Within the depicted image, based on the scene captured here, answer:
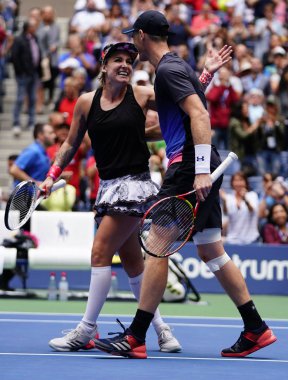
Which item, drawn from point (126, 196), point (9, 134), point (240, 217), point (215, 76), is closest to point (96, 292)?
point (126, 196)

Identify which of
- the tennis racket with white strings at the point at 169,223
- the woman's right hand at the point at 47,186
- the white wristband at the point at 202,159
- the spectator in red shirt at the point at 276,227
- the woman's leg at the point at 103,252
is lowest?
the spectator in red shirt at the point at 276,227

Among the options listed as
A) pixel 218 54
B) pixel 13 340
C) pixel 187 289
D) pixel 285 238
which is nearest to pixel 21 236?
pixel 187 289

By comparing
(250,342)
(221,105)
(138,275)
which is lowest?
(250,342)

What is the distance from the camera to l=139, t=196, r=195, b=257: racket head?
7.79m

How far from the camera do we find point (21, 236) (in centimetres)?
1389

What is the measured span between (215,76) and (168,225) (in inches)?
412

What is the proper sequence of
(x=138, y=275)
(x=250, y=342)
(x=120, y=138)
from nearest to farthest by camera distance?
(x=250, y=342) → (x=120, y=138) → (x=138, y=275)

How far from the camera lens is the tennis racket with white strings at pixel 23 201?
8438 millimetres

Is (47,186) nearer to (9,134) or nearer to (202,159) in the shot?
(202,159)

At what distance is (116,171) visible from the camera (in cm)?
848

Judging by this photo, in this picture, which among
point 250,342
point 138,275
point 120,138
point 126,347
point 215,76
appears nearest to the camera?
point 126,347

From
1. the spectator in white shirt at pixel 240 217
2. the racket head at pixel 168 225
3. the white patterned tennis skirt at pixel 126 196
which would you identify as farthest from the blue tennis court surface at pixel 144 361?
the spectator in white shirt at pixel 240 217

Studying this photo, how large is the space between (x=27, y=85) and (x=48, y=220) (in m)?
6.08

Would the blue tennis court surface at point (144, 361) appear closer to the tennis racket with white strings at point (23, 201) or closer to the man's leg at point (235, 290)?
the man's leg at point (235, 290)
